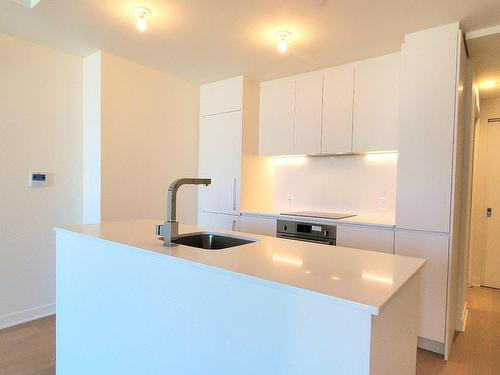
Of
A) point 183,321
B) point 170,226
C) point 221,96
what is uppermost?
point 221,96

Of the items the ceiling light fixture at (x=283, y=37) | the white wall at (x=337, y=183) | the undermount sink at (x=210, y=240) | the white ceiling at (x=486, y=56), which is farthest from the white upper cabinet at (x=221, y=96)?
the white ceiling at (x=486, y=56)

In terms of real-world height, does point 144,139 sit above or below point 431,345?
above

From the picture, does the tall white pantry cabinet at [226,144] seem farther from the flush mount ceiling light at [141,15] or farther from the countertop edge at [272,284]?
the countertop edge at [272,284]

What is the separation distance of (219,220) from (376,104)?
2.03 metres

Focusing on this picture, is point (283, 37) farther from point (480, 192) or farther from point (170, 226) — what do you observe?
point (480, 192)

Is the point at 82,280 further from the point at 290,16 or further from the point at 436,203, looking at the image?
the point at 436,203

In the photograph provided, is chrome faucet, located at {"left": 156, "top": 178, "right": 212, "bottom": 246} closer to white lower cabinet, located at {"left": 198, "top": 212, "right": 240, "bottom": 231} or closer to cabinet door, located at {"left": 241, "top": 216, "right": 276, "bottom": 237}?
cabinet door, located at {"left": 241, "top": 216, "right": 276, "bottom": 237}

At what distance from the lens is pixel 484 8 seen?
6.86 ft

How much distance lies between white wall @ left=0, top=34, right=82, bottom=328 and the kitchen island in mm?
1281

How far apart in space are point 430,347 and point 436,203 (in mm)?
1099

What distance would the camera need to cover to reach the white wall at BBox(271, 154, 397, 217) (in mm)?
3180

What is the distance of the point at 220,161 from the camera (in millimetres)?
3725

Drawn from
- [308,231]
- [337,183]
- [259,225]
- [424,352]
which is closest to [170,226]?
[308,231]

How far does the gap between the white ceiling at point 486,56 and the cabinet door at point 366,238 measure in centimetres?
156
